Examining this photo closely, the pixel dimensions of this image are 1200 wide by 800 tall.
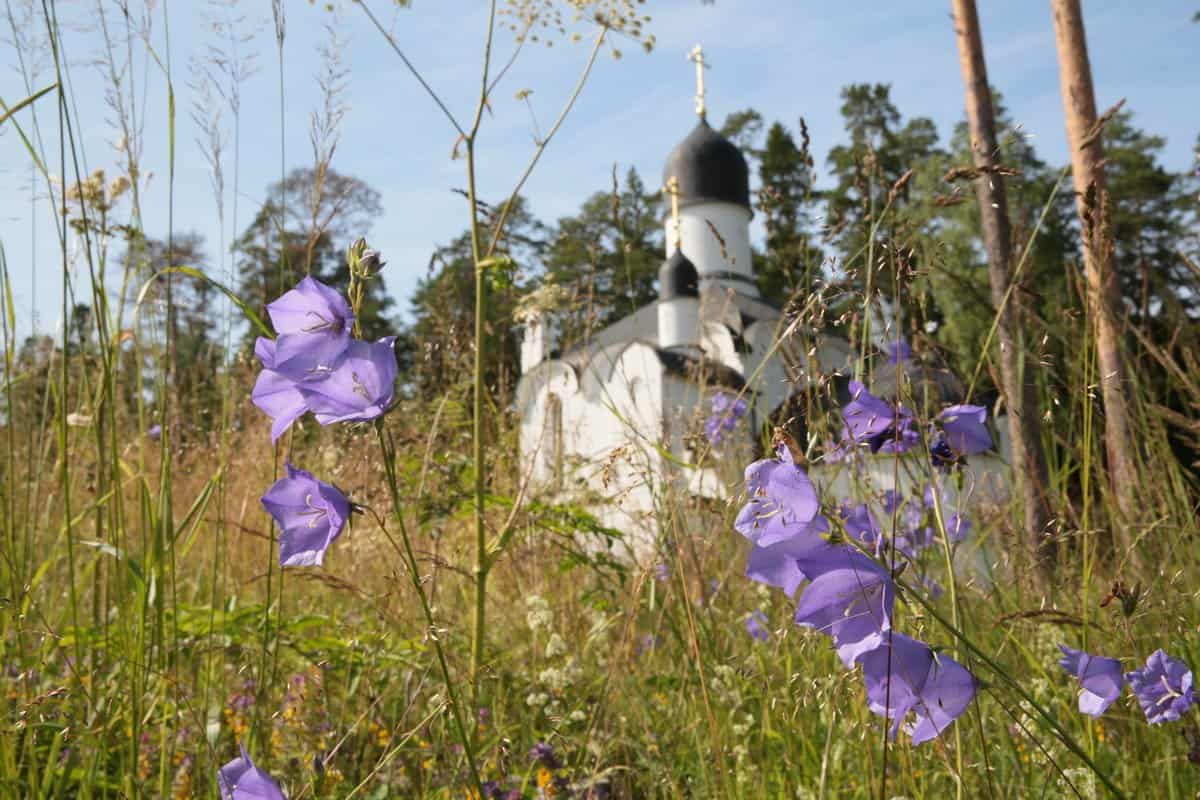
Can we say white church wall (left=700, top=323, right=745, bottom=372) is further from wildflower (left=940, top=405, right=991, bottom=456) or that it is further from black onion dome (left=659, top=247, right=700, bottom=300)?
black onion dome (left=659, top=247, right=700, bottom=300)

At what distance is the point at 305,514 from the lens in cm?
110

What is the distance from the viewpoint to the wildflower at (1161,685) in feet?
4.49

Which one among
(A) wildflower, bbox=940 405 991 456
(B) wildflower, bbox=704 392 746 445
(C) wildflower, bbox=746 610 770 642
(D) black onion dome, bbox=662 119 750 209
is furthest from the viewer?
(D) black onion dome, bbox=662 119 750 209

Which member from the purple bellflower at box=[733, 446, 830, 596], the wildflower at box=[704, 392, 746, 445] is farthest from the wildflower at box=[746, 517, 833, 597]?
the wildflower at box=[704, 392, 746, 445]

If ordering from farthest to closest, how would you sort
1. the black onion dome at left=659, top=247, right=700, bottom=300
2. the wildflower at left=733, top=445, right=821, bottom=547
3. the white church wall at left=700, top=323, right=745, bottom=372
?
the black onion dome at left=659, top=247, right=700, bottom=300 < the white church wall at left=700, top=323, right=745, bottom=372 < the wildflower at left=733, top=445, right=821, bottom=547

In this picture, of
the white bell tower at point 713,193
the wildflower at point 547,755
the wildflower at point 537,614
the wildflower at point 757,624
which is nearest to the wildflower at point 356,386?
the wildflower at point 547,755

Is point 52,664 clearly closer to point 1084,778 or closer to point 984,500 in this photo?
point 1084,778

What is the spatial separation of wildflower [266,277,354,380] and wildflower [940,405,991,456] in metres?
0.79

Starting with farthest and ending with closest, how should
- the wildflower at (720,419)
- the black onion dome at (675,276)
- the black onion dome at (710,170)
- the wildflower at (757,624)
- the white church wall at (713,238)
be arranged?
the black onion dome at (710,170)
the white church wall at (713,238)
the black onion dome at (675,276)
the wildflower at (720,419)
the wildflower at (757,624)

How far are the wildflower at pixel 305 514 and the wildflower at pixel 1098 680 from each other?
0.88m

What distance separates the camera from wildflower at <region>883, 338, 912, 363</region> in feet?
3.17

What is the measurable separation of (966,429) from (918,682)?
20.9 inches

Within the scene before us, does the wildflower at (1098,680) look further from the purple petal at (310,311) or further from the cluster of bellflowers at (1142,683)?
the purple petal at (310,311)

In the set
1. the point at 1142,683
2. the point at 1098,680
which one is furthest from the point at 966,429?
the point at 1142,683
